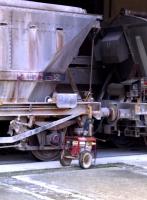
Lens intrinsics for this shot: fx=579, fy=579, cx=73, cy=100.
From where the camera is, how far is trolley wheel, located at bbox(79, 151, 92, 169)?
9391mm

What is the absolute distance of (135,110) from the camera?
38.0 ft

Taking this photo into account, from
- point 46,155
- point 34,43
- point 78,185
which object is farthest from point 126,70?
point 78,185

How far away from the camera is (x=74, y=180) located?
27.4 ft

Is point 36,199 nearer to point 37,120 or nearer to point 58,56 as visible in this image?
point 37,120

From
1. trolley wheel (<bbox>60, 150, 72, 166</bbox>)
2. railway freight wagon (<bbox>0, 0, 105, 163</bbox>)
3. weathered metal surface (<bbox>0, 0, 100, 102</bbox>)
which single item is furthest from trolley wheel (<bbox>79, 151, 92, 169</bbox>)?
weathered metal surface (<bbox>0, 0, 100, 102</bbox>)

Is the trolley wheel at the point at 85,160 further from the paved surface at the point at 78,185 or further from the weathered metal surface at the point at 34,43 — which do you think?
the weathered metal surface at the point at 34,43

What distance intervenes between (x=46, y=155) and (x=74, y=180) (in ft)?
7.46

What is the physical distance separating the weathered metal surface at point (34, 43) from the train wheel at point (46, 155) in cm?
99

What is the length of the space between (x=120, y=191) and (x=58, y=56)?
3.36 meters

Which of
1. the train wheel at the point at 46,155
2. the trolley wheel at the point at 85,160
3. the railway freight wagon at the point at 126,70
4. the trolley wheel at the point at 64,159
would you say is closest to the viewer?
the trolley wheel at the point at 85,160

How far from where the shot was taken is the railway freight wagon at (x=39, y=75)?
9641mm

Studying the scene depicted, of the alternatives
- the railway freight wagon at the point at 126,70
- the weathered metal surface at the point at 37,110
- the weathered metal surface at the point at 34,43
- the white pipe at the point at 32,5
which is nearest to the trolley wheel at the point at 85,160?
the weathered metal surface at the point at 37,110

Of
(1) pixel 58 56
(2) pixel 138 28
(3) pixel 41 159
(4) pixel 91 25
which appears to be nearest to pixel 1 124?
(3) pixel 41 159

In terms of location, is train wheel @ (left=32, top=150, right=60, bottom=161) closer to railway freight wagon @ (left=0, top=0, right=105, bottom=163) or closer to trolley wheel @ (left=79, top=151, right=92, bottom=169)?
railway freight wagon @ (left=0, top=0, right=105, bottom=163)
